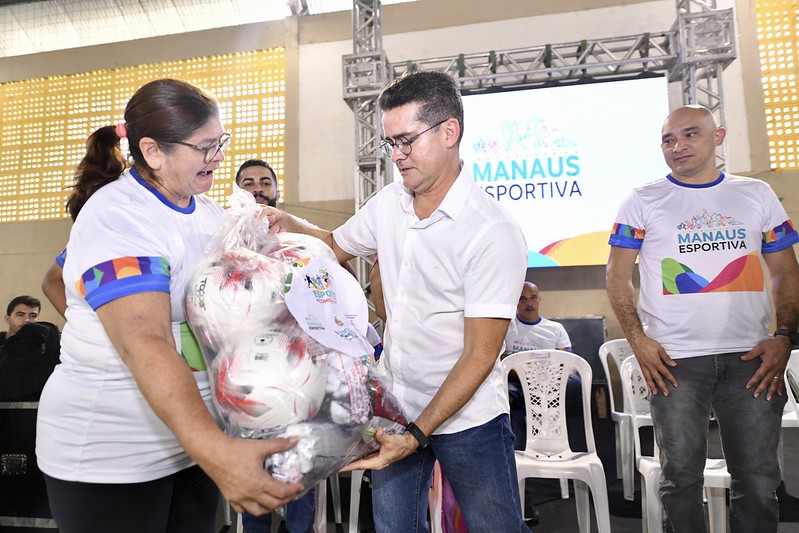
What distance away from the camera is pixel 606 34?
600 centimetres

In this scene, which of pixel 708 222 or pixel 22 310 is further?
pixel 22 310

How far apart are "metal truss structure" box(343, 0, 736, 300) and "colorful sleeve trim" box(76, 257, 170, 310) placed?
4475 millimetres

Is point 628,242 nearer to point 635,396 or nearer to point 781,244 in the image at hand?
point 781,244

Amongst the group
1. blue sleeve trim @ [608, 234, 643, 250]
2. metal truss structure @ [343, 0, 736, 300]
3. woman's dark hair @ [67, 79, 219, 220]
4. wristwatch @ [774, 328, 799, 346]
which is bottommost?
wristwatch @ [774, 328, 799, 346]

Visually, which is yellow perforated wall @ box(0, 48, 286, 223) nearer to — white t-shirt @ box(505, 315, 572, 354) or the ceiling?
the ceiling

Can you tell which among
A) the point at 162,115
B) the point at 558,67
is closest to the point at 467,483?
the point at 162,115

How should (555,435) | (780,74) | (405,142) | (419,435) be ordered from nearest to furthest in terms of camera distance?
1. (419,435)
2. (405,142)
3. (555,435)
4. (780,74)

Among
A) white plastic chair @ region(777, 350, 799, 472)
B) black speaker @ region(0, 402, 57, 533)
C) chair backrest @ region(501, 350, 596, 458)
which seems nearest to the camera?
black speaker @ region(0, 402, 57, 533)

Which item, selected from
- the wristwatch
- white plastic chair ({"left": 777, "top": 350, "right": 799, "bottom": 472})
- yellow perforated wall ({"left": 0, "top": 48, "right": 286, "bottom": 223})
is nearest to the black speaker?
the wristwatch

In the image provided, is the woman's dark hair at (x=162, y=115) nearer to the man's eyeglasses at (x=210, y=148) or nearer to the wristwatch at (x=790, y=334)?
the man's eyeglasses at (x=210, y=148)

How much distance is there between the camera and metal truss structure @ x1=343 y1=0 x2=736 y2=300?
4.86 meters

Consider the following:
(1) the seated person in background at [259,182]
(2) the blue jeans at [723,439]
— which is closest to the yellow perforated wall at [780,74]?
(2) the blue jeans at [723,439]

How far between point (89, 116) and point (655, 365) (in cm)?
804

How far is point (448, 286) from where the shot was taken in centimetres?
137
